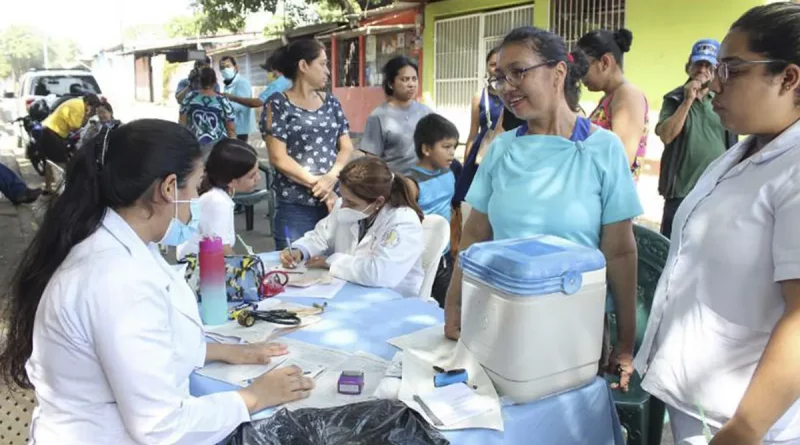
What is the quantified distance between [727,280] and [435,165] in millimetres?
2416

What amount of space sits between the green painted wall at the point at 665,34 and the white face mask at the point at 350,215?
6.62 metres

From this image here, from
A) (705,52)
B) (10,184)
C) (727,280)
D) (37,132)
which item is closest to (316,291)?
(727,280)

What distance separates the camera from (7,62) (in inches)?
3012

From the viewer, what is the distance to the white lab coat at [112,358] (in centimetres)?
134

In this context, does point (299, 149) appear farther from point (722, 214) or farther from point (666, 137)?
point (722, 214)

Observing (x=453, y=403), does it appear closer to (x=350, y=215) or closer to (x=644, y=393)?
(x=644, y=393)

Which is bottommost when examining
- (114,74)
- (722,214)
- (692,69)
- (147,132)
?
(722,214)

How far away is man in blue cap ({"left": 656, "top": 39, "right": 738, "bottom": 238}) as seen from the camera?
11.3 feet

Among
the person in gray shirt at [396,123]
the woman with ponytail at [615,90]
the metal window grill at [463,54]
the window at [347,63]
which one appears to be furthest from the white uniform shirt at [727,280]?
the window at [347,63]

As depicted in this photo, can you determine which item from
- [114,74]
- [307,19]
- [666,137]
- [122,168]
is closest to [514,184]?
[122,168]

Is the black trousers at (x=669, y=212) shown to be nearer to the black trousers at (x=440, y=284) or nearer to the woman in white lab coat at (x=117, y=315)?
the black trousers at (x=440, y=284)

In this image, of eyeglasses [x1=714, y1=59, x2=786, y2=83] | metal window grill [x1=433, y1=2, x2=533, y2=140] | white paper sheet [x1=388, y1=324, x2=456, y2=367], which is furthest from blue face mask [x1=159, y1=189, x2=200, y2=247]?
metal window grill [x1=433, y1=2, x2=533, y2=140]

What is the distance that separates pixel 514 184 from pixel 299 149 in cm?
176

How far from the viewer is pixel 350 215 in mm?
2891
